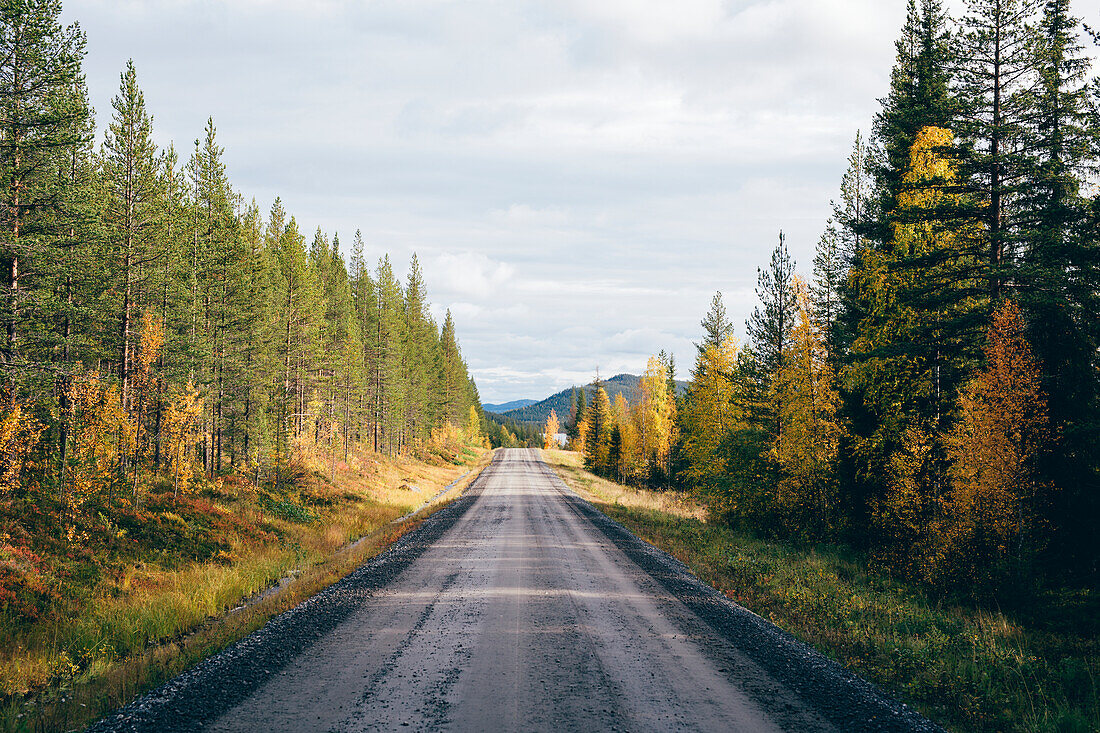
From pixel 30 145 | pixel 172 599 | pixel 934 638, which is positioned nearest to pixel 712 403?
pixel 934 638

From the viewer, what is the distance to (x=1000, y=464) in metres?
12.3

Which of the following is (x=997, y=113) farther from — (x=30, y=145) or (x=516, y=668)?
(x=30, y=145)

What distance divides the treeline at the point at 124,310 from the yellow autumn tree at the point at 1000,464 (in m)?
21.1

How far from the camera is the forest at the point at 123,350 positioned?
44.8ft

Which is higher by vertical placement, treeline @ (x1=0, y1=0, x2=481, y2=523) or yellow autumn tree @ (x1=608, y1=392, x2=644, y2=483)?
treeline @ (x1=0, y1=0, x2=481, y2=523)

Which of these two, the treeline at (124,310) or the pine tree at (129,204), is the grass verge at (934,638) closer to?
the treeline at (124,310)

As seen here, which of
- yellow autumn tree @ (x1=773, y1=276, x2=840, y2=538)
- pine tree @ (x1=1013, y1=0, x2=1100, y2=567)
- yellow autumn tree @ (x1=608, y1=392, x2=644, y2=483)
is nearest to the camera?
pine tree @ (x1=1013, y1=0, x2=1100, y2=567)

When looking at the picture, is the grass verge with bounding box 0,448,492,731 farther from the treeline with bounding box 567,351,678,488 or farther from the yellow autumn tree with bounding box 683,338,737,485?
the treeline with bounding box 567,351,678,488

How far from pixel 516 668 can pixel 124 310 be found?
1951cm

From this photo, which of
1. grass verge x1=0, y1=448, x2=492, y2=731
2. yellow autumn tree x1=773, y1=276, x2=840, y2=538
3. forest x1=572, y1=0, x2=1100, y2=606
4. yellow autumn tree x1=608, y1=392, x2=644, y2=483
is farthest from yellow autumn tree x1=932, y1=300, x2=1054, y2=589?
yellow autumn tree x1=608, y1=392, x2=644, y2=483

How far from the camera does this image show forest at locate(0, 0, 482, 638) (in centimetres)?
1366

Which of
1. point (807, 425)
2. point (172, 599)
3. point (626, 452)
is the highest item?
point (807, 425)

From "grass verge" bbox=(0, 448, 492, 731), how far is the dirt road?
2.98 ft

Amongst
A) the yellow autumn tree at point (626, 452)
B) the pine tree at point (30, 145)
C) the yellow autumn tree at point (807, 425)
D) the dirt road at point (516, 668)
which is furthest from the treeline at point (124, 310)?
the yellow autumn tree at point (626, 452)
